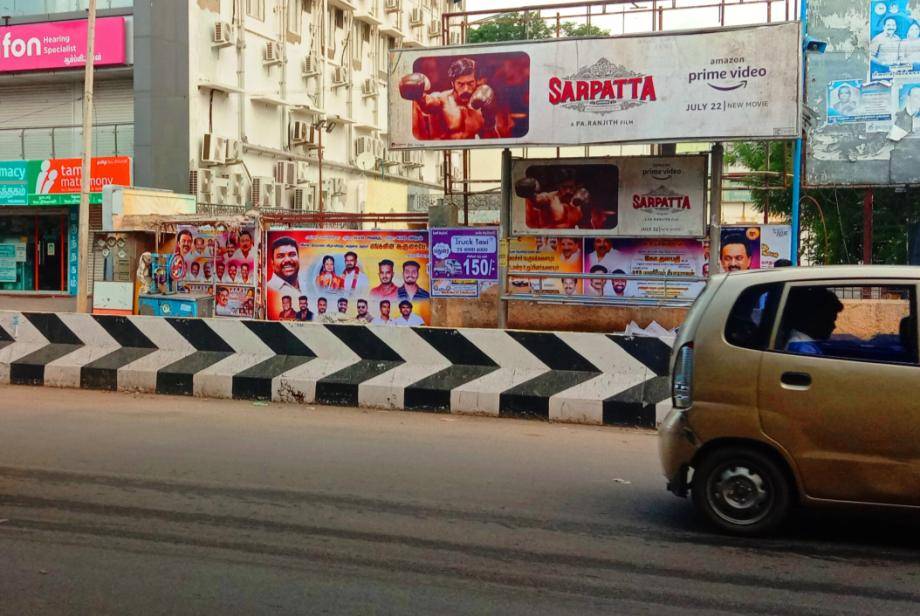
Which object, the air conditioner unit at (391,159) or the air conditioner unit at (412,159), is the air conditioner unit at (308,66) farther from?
the air conditioner unit at (412,159)

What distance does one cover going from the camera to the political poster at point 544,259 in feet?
52.9

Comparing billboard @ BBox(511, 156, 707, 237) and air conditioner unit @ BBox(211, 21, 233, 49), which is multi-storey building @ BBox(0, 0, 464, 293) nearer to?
air conditioner unit @ BBox(211, 21, 233, 49)

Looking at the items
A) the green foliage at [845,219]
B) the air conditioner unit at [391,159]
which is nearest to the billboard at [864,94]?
the green foliage at [845,219]

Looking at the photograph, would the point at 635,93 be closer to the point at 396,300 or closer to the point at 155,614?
the point at 396,300

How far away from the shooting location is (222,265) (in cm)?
1908

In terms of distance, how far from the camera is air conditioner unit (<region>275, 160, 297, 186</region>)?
31.9 m

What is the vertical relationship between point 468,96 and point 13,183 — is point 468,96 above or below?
below

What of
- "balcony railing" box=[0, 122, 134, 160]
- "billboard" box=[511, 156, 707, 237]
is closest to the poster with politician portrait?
"billboard" box=[511, 156, 707, 237]

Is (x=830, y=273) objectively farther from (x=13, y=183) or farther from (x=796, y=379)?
(x=13, y=183)

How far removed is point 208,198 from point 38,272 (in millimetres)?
5553

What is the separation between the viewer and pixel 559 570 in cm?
527

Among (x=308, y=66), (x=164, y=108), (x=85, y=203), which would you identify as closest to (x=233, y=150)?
(x=164, y=108)

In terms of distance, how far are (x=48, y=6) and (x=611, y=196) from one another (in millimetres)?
20981

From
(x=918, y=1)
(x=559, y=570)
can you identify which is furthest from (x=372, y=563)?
(x=918, y=1)
